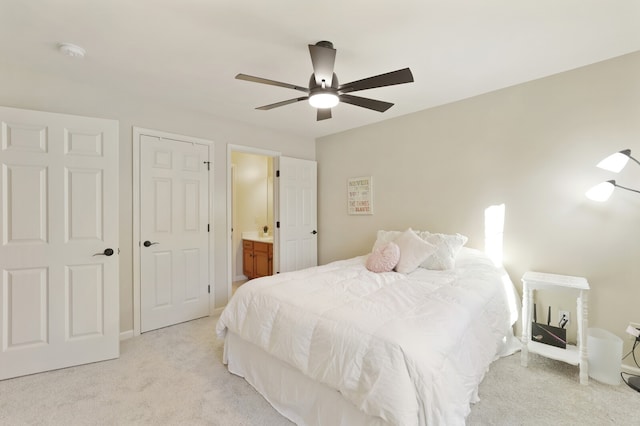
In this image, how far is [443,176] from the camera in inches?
129

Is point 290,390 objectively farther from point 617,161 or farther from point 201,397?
point 617,161

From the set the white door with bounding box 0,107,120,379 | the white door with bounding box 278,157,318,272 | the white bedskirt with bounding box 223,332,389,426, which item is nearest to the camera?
the white bedskirt with bounding box 223,332,389,426

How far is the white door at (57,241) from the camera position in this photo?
2199mm

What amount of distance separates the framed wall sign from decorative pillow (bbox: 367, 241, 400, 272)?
1179 millimetres

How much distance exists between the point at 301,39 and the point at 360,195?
7.96ft

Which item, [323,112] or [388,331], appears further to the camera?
[323,112]

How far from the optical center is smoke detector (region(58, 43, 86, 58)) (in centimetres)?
208

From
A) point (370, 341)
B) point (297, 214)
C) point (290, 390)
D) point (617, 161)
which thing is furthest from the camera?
point (297, 214)

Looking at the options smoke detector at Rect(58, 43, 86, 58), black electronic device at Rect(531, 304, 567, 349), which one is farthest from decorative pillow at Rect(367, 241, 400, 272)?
smoke detector at Rect(58, 43, 86, 58)

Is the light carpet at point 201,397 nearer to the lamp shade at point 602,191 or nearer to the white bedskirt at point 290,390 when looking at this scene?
the white bedskirt at point 290,390

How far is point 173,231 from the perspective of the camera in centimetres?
323

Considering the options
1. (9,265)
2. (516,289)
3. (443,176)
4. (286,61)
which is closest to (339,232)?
(443,176)

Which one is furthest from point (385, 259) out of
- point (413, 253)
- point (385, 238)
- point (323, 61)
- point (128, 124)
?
point (128, 124)

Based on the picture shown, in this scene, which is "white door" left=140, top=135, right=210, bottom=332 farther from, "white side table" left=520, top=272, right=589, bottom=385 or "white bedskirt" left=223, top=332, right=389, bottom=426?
"white side table" left=520, top=272, right=589, bottom=385
